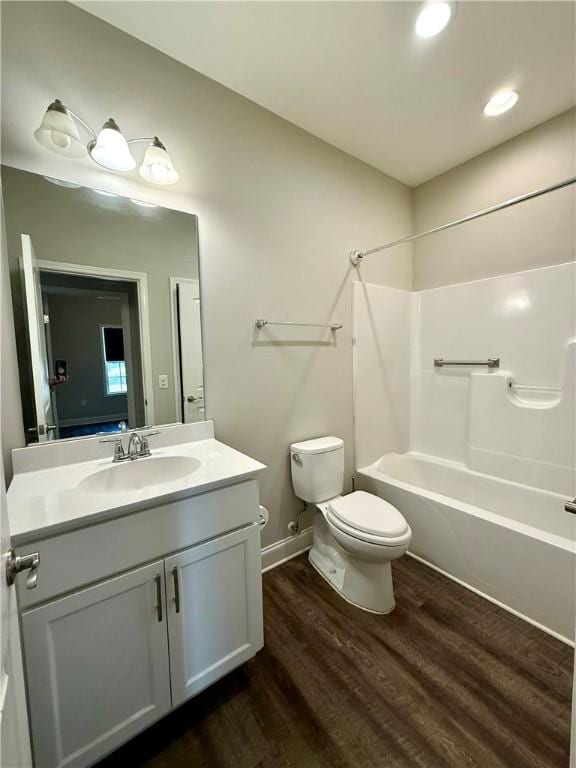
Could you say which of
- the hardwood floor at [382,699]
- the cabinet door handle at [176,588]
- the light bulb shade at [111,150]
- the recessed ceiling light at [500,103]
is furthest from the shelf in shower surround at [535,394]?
the light bulb shade at [111,150]

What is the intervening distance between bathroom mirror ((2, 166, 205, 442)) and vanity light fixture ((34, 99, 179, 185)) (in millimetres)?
126

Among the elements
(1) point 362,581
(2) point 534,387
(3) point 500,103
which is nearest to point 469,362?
(2) point 534,387

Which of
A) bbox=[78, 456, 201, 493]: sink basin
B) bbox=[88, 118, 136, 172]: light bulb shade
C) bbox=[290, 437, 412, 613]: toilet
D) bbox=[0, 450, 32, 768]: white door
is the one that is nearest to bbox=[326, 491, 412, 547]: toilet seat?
bbox=[290, 437, 412, 613]: toilet

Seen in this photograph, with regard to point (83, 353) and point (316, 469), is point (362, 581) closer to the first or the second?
point (316, 469)

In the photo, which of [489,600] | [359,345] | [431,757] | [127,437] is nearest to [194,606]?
[127,437]

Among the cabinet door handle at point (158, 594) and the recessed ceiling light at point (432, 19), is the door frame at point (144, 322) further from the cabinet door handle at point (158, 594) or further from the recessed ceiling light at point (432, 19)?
the recessed ceiling light at point (432, 19)

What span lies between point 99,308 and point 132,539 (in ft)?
3.26

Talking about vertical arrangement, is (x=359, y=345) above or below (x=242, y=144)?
below

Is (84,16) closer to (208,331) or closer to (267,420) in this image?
(208,331)

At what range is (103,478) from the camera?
1.27 meters

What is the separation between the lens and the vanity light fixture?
3.78 ft

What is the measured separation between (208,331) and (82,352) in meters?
0.56

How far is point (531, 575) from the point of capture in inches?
61.2

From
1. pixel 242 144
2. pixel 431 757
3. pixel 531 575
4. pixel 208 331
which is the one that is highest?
pixel 242 144
